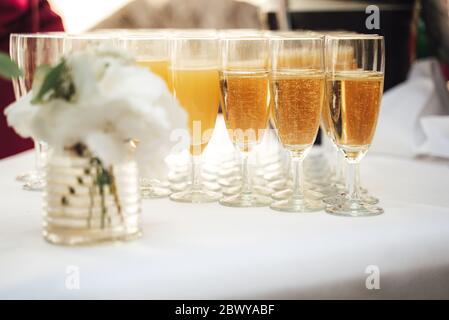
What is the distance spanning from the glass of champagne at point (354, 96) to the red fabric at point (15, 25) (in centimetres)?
149

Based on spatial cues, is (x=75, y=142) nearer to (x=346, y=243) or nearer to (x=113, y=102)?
(x=113, y=102)

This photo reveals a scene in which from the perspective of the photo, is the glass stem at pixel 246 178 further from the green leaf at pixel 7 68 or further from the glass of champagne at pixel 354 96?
the green leaf at pixel 7 68

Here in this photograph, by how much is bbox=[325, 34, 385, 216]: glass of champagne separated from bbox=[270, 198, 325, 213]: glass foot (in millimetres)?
21

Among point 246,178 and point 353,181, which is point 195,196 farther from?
point 353,181

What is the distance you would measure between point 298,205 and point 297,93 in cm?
16

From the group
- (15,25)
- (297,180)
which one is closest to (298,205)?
(297,180)

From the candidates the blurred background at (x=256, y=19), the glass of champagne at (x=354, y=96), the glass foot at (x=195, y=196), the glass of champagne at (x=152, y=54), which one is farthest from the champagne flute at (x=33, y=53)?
the blurred background at (x=256, y=19)

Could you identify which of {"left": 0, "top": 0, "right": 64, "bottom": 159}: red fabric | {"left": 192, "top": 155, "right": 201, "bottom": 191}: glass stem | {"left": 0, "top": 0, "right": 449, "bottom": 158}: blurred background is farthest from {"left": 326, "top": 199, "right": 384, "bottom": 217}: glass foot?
{"left": 0, "top": 0, "right": 64, "bottom": 159}: red fabric

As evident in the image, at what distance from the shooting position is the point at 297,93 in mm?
1203

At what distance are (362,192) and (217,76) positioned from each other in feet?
1.00

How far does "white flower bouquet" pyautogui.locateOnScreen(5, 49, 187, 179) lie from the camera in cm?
89

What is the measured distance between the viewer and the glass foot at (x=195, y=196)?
49.9 inches

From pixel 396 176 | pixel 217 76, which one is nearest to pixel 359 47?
pixel 217 76

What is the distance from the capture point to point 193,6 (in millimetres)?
4023
